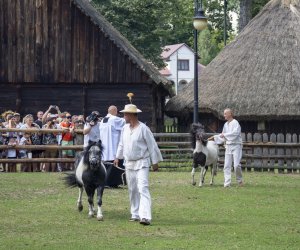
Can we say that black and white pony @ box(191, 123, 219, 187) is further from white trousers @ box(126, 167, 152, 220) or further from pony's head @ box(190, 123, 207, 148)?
white trousers @ box(126, 167, 152, 220)

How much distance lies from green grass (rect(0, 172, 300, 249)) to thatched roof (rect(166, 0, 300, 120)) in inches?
492

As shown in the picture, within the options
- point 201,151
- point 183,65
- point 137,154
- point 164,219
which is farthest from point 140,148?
point 183,65

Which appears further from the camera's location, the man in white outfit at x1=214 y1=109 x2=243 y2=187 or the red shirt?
the red shirt

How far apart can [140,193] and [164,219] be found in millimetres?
863

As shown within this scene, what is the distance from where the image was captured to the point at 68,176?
18250 millimetres

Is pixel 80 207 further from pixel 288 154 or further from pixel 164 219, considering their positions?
pixel 288 154

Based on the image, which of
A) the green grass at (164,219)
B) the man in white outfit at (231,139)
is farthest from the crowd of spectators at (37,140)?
the man in white outfit at (231,139)

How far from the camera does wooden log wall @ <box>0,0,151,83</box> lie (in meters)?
37.0

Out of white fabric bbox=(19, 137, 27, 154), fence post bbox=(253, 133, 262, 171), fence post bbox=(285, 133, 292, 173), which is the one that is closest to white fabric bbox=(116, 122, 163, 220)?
white fabric bbox=(19, 137, 27, 154)

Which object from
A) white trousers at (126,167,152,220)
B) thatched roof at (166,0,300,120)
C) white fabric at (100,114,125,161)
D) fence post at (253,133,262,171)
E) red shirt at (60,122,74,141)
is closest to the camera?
white trousers at (126,167,152,220)

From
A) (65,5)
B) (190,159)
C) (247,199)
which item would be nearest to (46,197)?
(247,199)

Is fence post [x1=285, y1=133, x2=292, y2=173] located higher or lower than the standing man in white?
lower

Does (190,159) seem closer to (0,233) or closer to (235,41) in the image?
(235,41)

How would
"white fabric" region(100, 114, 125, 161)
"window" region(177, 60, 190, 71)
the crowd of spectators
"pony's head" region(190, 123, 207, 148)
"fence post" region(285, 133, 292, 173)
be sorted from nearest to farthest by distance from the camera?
"white fabric" region(100, 114, 125, 161) < "pony's head" region(190, 123, 207, 148) < the crowd of spectators < "fence post" region(285, 133, 292, 173) < "window" region(177, 60, 190, 71)
